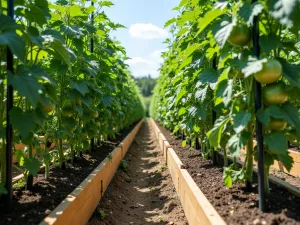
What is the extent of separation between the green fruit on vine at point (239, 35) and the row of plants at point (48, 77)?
1.26 meters

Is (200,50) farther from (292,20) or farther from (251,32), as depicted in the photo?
(292,20)

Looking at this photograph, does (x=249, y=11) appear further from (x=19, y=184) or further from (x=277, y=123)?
(x=19, y=184)

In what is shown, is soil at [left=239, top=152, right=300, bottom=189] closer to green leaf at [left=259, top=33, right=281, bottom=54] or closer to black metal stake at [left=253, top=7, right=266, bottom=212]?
black metal stake at [left=253, top=7, right=266, bottom=212]

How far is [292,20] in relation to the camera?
183 centimetres

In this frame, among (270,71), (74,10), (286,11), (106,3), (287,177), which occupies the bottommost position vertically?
(287,177)

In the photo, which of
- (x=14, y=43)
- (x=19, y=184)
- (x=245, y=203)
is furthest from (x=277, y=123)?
(x=19, y=184)

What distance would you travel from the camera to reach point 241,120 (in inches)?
84.3

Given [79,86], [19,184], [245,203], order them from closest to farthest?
[245,203] → [19,184] → [79,86]

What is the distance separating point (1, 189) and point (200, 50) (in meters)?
2.73

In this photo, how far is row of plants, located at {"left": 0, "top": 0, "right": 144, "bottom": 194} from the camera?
7.43 ft

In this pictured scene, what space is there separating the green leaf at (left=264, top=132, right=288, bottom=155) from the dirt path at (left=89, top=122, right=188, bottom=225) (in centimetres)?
176

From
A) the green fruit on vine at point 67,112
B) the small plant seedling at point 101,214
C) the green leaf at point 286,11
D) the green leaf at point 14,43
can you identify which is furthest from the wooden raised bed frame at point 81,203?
the green leaf at point 286,11

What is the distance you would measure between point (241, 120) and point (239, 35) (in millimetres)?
589

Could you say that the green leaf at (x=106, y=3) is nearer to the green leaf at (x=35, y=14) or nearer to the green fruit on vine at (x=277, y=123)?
the green leaf at (x=35, y=14)
